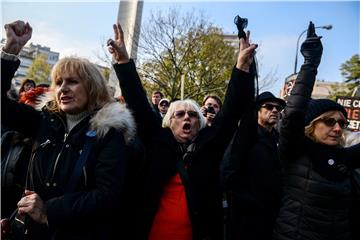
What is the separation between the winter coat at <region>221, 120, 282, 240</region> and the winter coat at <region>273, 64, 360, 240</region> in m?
0.10

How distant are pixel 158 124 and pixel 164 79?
1662 centimetres

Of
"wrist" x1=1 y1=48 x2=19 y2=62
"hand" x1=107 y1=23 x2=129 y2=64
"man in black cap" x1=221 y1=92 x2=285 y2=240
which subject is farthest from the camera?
"man in black cap" x1=221 y1=92 x2=285 y2=240

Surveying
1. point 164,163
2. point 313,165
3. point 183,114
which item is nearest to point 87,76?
point 164,163

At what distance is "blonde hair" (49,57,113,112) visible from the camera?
6.73 feet

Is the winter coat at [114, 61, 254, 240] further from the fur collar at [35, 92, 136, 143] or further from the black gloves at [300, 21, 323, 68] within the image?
the black gloves at [300, 21, 323, 68]

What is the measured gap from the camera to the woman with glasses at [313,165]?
90.0 inches

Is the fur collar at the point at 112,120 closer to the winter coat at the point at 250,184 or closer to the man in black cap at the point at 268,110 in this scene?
the winter coat at the point at 250,184

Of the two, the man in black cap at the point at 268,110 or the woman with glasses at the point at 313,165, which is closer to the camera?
the woman with glasses at the point at 313,165

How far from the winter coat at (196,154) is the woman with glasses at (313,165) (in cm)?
37

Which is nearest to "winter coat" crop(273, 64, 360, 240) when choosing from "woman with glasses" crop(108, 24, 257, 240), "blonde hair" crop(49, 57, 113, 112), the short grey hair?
"woman with glasses" crop(108, 24, 257, 240)

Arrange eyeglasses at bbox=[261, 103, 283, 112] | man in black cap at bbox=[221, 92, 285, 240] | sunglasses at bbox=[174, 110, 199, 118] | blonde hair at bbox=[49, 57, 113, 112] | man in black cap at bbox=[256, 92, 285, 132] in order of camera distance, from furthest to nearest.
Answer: eyeglasses at bbox=[261, 103, 283, 112] → man in black cap at bbox=[256, 92, 285, 132] → sunglasses at bbox=[174, 110, 199, 118] → man in black cap at bbox=[221, 92, 285, 240] → blonde hair at bbox=[49, 57, 113, 112]

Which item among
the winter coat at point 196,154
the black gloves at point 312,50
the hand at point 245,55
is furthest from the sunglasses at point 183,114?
Answer: the black gloves at point 312,50

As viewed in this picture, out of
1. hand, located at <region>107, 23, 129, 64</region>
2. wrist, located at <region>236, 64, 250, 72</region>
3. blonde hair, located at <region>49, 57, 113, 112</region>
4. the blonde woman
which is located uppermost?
hand, located at <region>107, 23, 129, 64</region>

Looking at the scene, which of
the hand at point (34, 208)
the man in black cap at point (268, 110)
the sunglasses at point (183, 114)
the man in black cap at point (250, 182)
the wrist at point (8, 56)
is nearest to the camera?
the hand at point (34, 208)
